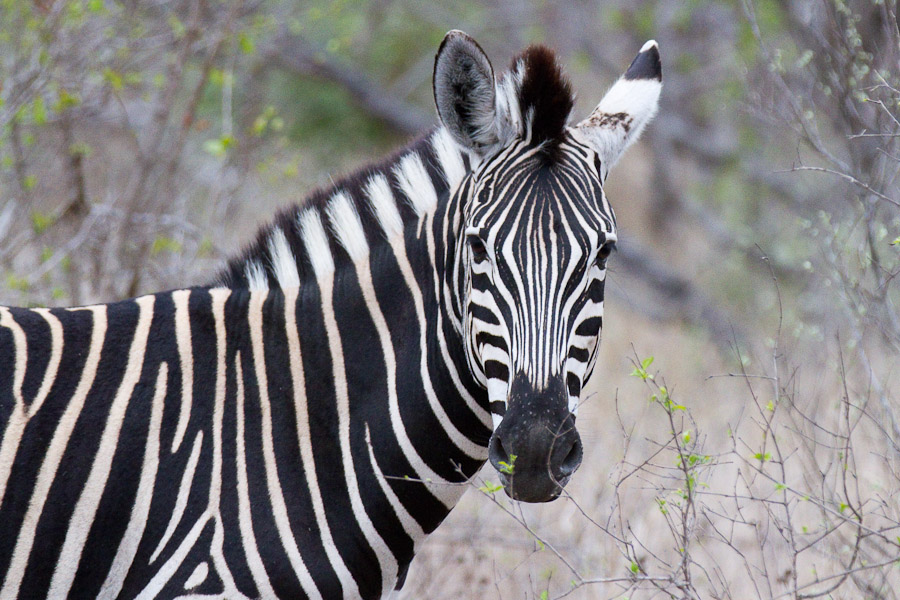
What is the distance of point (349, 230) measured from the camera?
11.7 feet

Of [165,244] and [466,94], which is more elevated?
[165,244]

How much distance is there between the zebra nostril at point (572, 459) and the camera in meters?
2.84

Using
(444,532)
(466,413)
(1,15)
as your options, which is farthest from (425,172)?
(1,15)

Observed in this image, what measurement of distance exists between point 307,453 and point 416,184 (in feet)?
3.85

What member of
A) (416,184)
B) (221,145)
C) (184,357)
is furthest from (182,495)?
(221,145)

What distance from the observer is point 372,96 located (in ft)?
56.4

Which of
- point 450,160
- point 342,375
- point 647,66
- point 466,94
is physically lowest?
point 342,375

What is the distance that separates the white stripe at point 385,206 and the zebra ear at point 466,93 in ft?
1.39

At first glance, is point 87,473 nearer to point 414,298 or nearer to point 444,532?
point 414,298

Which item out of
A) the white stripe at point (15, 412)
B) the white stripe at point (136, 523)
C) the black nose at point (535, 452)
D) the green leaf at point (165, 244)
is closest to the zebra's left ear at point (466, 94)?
the black nose at point (535, 452)

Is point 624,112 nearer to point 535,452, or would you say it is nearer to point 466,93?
point 466,93

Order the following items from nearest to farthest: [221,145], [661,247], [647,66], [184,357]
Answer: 1. [184,357]
2. [647,66]
3. [221,145]
4. [661,247]

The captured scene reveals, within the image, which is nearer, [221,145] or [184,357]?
[184,357]

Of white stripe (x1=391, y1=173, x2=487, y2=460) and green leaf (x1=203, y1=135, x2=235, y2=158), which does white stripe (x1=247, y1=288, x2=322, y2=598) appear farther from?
green leaf (x1=203, y1=135, x2=235, y2=158)
